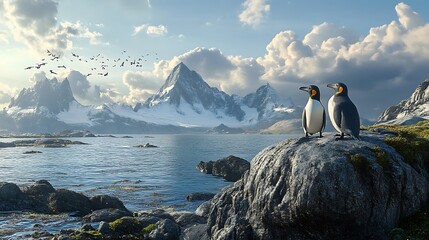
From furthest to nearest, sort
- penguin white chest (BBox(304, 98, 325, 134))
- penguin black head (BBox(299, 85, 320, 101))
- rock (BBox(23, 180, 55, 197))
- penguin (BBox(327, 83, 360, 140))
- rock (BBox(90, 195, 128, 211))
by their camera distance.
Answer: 1. rock (BBox(23, 180, 55, 197))
2. rock (BBox(90, 195, 128, 211))
3. penguin black head (BBox(299, 85, 320, 101))
4. penguin white chest (BBox(304, 98, 325, 134))
5. penguin (BBox(327, 83, 360, 140))

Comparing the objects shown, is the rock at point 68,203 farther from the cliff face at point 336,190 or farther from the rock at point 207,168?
the rock at point 207,168

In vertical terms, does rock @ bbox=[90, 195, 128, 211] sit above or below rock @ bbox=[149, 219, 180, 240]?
below

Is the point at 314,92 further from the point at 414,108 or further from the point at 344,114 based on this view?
the point at 414,108

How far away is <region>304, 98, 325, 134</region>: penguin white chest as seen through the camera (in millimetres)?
18062

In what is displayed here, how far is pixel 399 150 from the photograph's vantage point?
17438mm

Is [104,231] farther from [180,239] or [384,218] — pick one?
[384,218]

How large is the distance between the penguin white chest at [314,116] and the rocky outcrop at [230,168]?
169 feet

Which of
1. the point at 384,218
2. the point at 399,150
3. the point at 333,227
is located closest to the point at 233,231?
the point at 333,227

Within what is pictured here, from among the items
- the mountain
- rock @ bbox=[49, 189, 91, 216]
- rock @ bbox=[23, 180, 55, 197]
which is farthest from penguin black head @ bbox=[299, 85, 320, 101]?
the mountain

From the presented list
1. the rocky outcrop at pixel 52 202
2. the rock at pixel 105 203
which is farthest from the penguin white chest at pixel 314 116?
the rock at pixel 105 203

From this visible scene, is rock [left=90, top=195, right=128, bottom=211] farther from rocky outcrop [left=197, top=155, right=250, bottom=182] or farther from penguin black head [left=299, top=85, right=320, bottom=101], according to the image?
rocky outcrop [left=197, top=155, right=250, bottom=182]

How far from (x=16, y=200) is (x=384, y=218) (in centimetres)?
3824

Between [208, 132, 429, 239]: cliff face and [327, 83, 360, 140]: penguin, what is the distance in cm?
61

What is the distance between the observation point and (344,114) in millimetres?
16625
